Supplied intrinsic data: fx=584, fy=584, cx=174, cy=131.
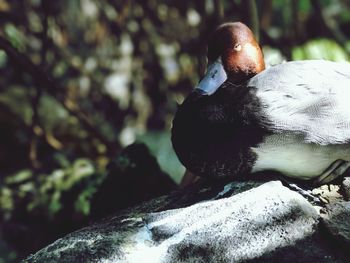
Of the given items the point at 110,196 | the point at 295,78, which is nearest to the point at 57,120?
the point at 110,196

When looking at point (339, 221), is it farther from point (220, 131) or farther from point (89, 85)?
point (89, 85)

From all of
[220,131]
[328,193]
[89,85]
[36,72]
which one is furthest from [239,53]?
[89,85]

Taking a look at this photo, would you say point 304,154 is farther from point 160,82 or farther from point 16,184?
point 160,82

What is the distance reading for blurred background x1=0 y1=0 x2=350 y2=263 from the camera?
242 centimetres

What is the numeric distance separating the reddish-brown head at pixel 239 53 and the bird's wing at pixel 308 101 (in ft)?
0.41

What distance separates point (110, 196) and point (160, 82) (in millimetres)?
1496

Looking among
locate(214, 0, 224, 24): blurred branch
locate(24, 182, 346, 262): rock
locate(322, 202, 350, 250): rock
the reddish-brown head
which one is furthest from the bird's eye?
locate(214, 0, 224, 24): blurred branch

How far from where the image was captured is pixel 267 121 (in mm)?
1275

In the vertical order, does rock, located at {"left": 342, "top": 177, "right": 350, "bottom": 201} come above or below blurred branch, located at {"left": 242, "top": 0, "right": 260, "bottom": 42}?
below

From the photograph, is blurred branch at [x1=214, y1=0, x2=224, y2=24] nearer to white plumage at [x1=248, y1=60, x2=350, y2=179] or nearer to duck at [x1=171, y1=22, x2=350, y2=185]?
duck at [x1=171, y1=22, x2=350, y2=185]

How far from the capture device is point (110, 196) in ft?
6.79

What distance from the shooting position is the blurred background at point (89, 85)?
242 centimetres

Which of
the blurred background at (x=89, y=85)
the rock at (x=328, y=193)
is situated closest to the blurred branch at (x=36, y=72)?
the blurred background at (x=89, y=85)

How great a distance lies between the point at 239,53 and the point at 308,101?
291 mm
